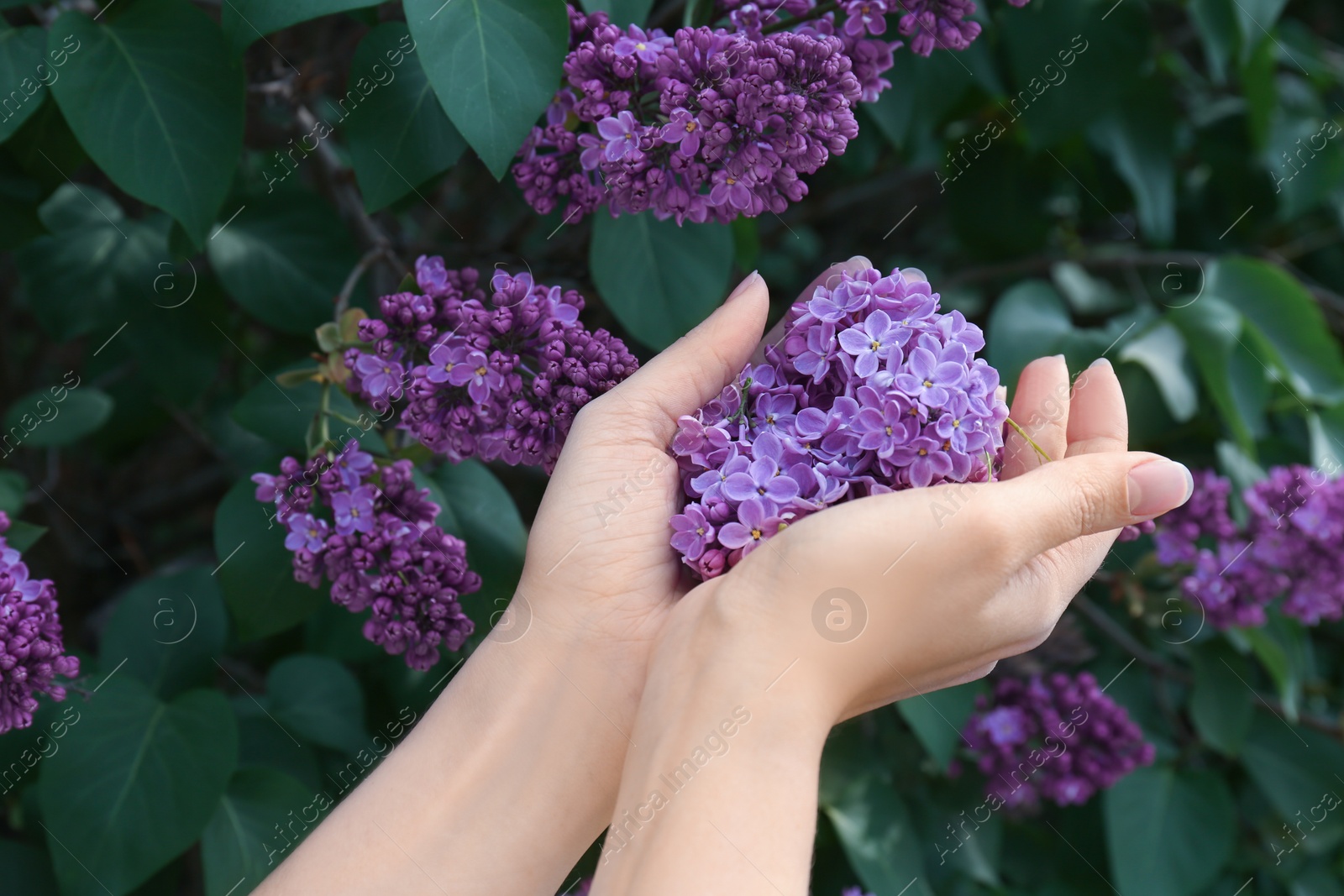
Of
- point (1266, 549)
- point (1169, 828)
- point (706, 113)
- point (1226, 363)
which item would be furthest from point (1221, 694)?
point (706, 113)

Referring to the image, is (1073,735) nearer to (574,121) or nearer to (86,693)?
(574,121)

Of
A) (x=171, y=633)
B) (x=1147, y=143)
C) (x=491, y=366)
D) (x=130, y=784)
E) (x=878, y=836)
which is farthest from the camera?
(x=1147, y=143)

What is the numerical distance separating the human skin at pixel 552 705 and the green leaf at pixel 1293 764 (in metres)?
1.46

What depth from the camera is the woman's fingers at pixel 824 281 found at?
120 cm

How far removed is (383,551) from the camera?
1.19 metres

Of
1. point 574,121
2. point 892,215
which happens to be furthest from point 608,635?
point 892,215

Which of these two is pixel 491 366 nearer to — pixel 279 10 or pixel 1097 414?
pixel 279 10

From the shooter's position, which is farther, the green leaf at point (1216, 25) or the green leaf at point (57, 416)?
the green leaf at point (1216, 25)

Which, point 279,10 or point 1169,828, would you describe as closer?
point 279,10

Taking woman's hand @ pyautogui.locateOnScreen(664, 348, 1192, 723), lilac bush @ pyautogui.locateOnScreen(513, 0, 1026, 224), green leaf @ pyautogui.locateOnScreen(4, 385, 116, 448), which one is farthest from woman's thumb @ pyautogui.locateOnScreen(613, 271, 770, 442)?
green leaf @ pyautogui.locateOnScreen(4, 385, 116, 448)

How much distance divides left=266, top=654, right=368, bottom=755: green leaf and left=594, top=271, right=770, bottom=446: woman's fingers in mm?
867

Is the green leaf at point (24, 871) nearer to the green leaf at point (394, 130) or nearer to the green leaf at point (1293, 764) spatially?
the green leaf at point (394, 130)

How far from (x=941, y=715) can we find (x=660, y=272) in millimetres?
957

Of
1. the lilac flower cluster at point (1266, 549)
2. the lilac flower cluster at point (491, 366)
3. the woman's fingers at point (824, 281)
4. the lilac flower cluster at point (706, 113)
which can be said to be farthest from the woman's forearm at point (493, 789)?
the lilac flower cluster at point (1266, 549)
